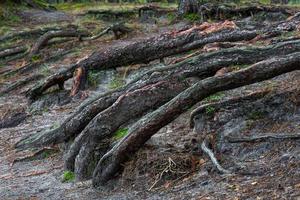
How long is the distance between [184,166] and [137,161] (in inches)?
27.6

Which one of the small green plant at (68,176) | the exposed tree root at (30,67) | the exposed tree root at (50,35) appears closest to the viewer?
the small green plant at (68,176)

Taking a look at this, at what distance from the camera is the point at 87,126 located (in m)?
8.04

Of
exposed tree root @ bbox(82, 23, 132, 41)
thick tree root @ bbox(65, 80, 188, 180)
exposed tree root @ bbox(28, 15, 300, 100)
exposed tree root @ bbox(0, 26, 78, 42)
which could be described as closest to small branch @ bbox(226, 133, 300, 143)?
thick tree root @ bbox(65, 80, 188, 180)

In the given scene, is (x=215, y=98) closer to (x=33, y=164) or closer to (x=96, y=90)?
(x=33, y=164)

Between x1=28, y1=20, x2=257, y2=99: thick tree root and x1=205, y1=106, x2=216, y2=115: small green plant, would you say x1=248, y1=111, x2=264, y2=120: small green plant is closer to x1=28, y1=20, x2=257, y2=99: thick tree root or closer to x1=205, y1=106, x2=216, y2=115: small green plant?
x1=205, y1=106, x2=216, y2=115: small green plant

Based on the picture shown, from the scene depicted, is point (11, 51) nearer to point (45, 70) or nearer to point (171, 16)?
point (45, 70)

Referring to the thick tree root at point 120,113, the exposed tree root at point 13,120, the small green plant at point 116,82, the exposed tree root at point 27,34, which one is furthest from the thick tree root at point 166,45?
the exposed tree root at point 27,34

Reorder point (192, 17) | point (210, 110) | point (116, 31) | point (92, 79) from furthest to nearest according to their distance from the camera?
point (192, 17) < point (116, 31) < point (92, 79) < point (210, 110)

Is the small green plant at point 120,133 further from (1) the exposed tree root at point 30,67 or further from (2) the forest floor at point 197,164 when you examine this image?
(1) the exposed tree root at point 30,67

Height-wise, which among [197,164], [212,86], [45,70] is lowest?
[45,70]

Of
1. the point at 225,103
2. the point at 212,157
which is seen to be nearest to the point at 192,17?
the point at 225,103

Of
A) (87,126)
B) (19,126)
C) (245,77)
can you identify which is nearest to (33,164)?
(87,126)

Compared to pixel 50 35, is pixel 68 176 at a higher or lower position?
higher

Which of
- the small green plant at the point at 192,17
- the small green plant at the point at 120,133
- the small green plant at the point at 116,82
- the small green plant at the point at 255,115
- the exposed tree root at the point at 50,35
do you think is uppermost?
the small green plant at the point at 255,115
